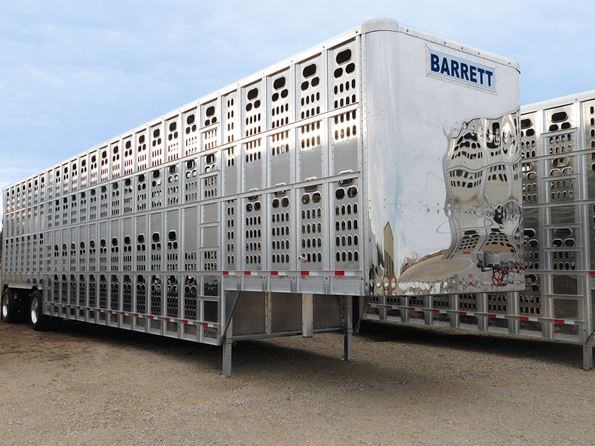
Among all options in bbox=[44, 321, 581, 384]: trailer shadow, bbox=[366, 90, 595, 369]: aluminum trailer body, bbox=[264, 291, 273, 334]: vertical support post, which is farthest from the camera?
bbox=[366, 90, 595, 369]: aluminum trailer body

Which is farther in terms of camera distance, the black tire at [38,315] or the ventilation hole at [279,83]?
the black tire at [38,315]

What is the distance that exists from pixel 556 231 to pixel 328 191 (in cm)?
458

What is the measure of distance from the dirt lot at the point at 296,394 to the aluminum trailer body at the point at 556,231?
0.69m

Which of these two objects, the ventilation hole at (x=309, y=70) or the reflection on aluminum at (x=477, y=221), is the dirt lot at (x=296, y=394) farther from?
the ventilation hole at (x=309, y=70)

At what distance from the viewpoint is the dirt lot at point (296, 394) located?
5.62 m

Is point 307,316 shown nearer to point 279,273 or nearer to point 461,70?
point 279,273

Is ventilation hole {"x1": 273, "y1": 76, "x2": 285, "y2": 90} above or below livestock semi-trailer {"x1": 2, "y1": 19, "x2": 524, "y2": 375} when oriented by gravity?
above

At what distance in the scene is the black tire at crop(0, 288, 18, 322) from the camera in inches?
610

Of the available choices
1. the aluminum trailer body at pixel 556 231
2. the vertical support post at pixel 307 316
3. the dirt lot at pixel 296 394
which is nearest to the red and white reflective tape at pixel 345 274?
the dirt lot at pixel 296 394

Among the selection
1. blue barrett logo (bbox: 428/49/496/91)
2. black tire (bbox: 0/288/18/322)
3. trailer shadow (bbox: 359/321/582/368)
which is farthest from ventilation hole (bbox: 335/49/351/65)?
black tire (bbox: 0/288/18/322)

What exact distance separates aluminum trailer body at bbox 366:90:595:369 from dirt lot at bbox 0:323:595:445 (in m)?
0.69

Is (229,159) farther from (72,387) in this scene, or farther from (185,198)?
(72,387)

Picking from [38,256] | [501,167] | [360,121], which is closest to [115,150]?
[38,256]

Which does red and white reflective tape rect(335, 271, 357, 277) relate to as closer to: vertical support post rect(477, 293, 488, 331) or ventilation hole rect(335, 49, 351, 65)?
ventilation hole rect(335, 49, 351, 65)
